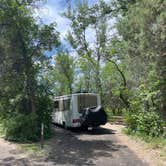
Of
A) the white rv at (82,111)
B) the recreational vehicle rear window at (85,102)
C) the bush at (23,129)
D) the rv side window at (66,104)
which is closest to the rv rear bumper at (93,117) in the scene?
the white rv at (82,111)

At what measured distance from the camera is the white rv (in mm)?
21281

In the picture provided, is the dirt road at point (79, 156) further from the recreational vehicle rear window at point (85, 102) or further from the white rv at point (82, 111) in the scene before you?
the recreational vehicle rear window at point (85, 102)

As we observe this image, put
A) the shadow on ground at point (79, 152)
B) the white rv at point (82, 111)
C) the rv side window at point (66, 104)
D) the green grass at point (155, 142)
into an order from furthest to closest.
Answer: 1. the rv side window at point (66, 104)
2. the white rv at point (82, 111)
3. the green grass at point (155, 142)
4. the shadow on ground at point (79, 152)

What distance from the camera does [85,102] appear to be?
22594mm

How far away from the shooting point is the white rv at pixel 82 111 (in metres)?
21.3

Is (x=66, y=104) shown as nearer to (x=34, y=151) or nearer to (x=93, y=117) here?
(x=93, y=117)

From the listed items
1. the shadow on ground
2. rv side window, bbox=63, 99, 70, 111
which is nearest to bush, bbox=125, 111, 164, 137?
the shadow on ground

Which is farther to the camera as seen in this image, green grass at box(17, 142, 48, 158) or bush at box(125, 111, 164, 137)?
bush at box(125, 111, 164, 137)

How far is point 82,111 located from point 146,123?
20.7ft

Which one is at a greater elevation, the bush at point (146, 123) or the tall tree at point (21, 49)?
the tall tree at point (21, 49)

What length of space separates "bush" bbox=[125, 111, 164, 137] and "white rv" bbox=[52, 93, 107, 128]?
2.81 meters

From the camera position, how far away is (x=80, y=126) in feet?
72.6

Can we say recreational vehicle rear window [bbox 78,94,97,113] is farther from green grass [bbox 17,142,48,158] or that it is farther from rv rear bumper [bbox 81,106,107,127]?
green grass [bbox 17,142,48,158]

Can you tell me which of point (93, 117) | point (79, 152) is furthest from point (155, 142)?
point (93, 117)
